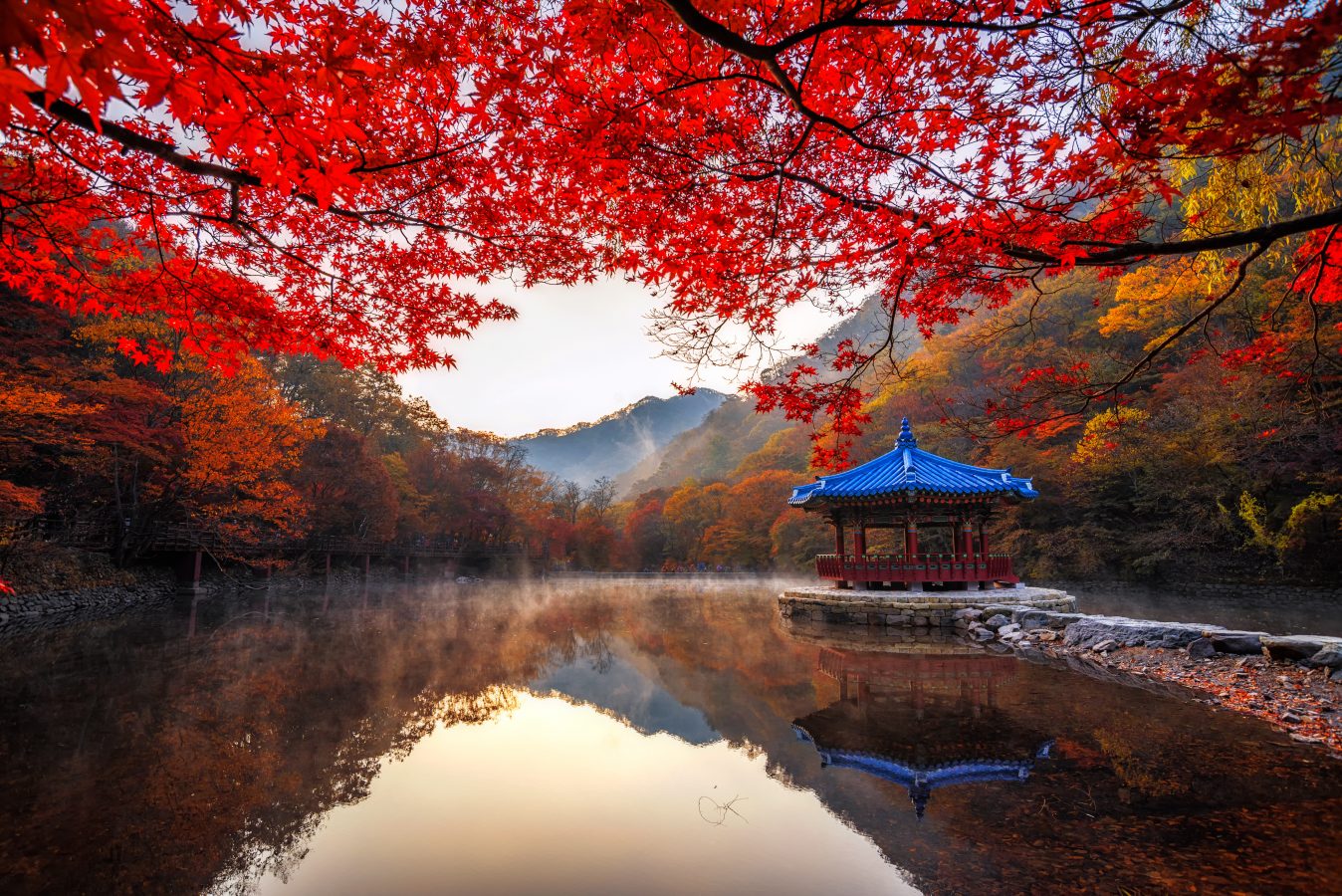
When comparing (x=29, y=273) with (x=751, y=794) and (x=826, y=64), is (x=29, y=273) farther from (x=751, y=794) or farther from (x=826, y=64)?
(x=751, y=794)

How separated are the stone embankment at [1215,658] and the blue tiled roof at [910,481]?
331cm

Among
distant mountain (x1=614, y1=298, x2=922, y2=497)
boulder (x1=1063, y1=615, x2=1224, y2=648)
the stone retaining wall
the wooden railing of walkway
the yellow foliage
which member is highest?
distant mountain (x1=614, y1=298, x2=922, y2=497)

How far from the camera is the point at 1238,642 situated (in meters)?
6.74

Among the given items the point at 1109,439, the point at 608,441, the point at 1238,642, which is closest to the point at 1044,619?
the point at 1238,642

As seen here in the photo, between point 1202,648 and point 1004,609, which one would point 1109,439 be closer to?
point 1004,609

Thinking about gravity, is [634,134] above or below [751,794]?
above

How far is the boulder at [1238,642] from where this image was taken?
663 cm

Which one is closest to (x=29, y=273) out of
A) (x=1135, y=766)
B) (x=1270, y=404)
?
(x=1135, y=766)

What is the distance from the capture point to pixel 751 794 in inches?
160

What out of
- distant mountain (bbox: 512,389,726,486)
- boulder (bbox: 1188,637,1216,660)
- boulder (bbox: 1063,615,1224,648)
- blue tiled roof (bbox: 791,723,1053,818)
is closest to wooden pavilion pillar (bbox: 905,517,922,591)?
boulder (bbox: 1063,615,1224,648)

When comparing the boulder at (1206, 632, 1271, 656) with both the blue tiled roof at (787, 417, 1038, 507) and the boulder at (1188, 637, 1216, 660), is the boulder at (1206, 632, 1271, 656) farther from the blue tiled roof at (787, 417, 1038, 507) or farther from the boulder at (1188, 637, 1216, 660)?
the blue tiled roof at (787, 417, 1038, 507)

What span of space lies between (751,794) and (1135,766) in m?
2.76

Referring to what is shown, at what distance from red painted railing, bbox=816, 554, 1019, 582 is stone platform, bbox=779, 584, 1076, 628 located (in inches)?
13.9

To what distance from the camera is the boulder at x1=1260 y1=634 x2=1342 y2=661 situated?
5906 mm
